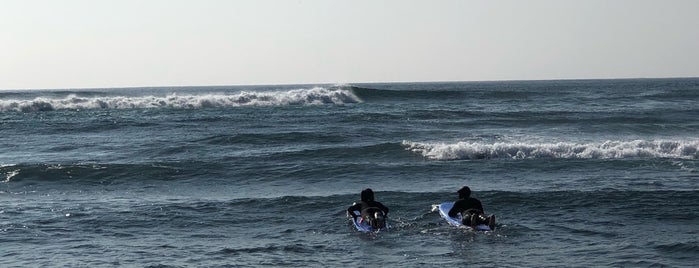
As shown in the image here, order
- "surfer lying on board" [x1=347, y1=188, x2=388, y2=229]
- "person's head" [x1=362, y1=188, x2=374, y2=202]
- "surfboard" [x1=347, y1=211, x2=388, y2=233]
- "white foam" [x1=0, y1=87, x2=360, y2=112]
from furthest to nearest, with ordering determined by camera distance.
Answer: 1. "white foam" [x1=0, y1=87, x2=360, y2=112]
2. "person's head" [x1=362, y1=188, x2=374, y2=202]
3. "surfer lying on board" [x1=347, y1=188, x2=388, y2=229]
4. "surfboard" [x1=347, y1=211, x2=388, y2=233]

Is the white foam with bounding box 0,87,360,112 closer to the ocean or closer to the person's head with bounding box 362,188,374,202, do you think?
the ocean

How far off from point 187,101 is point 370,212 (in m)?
44.1

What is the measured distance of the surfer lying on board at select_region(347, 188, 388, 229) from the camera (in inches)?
599

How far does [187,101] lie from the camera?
2266 inches

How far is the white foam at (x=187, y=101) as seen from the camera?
56125 mm

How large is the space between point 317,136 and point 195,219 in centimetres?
1696

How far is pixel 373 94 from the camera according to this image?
63.3 m

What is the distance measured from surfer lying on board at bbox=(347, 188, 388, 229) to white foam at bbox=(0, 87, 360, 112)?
42502 millimetres

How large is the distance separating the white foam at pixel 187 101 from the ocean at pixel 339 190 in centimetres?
1324

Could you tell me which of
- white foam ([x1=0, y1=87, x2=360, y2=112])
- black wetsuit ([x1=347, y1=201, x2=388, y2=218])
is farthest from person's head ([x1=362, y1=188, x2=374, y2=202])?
white foam ([x1=0, y1=87, x2=360, y2=112])

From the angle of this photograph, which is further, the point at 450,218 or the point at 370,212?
the point at 450,218

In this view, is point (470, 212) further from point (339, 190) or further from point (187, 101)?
point (187, 101)

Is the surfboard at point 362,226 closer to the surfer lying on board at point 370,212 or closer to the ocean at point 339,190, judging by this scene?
the surfer lying on board at point 370,212

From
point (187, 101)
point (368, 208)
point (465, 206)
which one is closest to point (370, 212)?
point (368, 208)
